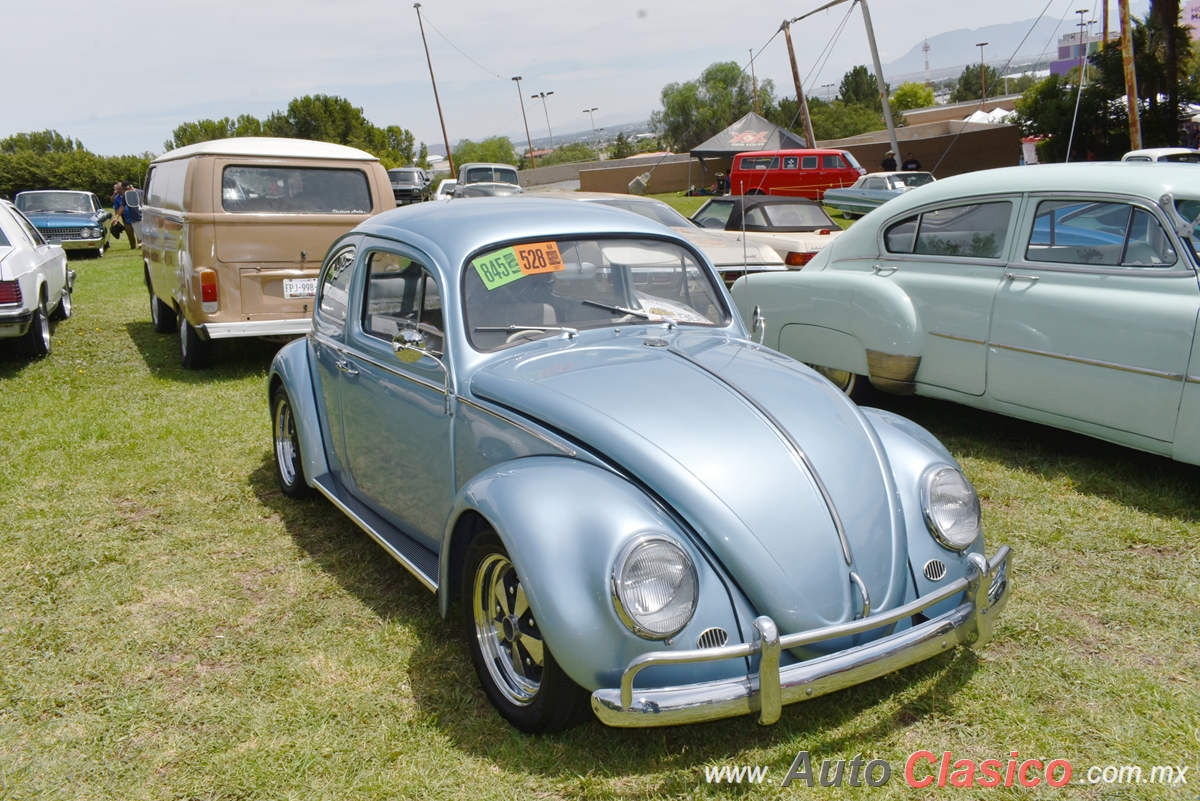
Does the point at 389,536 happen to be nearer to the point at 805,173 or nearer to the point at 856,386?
the point at 856,386

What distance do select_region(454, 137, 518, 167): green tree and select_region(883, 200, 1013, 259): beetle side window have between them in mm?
96529

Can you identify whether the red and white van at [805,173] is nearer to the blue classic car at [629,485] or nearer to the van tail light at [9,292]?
the van tail light at [9,292]

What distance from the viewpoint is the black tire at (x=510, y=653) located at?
9.27 ft

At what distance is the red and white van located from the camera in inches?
1073

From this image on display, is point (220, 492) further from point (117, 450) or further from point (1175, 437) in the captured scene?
point (1175, 437)

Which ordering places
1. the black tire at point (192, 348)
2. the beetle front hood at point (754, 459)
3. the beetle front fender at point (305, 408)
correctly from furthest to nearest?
the black tire at point (192, 348)
the beetle front fender at point (305, 408)
the beetle front hood at point (754, 459)

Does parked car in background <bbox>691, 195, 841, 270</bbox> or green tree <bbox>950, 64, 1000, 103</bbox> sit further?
green tree <bbox>950, 64, 1000, 103</bbox>

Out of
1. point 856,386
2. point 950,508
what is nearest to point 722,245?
point 856,386

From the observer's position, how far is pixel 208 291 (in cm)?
812

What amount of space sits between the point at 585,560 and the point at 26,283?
26.6 ft

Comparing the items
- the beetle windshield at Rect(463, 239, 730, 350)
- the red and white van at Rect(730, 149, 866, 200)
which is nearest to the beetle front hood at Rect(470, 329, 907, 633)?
the beetle windshield at Rect(463, 239, 730, 350)

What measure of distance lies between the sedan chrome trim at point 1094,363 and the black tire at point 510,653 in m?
3.37

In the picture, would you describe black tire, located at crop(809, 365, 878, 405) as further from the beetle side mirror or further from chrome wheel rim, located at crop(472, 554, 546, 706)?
chrome wheel rim, located at crop(472, 554, 546, 706)

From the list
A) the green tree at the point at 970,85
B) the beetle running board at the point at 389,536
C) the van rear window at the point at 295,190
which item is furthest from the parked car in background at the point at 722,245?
the green tree at the point at 970,85
